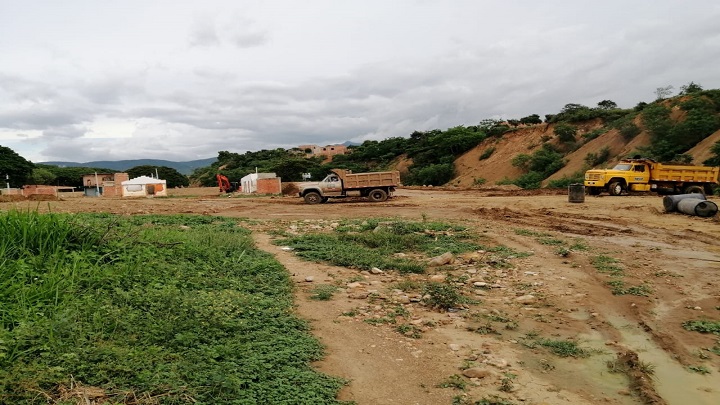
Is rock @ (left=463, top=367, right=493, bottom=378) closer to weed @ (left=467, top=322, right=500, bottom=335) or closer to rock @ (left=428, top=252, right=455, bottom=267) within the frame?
weed @ (left=467, top=322, right=500, bottom=335)

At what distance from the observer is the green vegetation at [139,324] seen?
11.2 ft

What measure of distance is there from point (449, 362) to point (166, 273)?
4.06 meters

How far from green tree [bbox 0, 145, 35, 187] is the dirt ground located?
69.0m

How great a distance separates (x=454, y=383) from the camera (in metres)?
3.96

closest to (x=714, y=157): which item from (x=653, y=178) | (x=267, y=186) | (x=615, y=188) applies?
(x=653, y=178)

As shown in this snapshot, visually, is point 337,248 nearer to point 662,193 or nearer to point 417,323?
point 417,323

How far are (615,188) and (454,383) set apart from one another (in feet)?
72.3

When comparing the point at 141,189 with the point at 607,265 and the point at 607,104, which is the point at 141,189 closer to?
the point at 607,265

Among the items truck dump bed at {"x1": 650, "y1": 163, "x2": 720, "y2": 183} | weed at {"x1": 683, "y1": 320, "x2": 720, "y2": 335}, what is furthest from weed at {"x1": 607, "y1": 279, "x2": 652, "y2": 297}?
truck dump bed at {"x1": 650, "y1": 163, "x2": 720, "y2": 183}

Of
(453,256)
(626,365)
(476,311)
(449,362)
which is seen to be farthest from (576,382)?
(453,256)

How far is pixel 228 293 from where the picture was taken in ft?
18.6

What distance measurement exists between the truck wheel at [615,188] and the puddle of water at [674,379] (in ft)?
64.3

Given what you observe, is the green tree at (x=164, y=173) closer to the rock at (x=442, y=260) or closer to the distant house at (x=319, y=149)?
the distant house at (x=319, y=149)

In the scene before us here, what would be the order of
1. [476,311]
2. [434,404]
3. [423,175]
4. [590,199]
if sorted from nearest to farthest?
[434,404] < [476,311] < [590,199] < [423,175]
